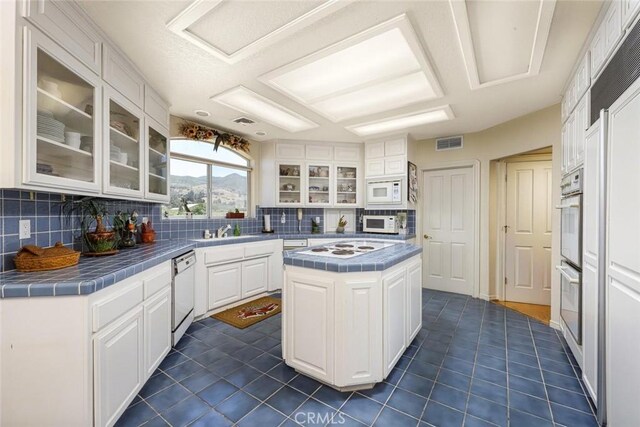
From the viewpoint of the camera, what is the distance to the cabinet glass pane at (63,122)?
1420 mm

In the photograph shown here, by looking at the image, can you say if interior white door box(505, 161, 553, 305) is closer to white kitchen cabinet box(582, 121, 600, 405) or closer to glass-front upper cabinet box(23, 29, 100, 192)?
white kitchen cabinet box(582, 121, 600, 405)

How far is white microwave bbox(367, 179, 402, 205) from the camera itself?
13.5 ft

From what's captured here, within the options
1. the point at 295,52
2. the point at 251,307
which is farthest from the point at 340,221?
the point at 295,52

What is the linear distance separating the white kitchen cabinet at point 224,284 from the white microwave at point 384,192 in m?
2.31

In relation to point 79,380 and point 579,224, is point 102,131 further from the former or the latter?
point 579,224

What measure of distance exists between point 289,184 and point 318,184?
50cm

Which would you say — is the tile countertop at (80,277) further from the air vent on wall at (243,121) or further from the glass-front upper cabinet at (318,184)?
the glass-front upper cabinet at (318,184)

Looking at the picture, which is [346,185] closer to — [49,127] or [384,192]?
[384,192]

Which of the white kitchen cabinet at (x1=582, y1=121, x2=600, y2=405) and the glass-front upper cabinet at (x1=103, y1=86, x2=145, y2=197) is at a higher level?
A: the glass-front upper cabinet at (x1=103, y1=86, x2=145, y2=197)

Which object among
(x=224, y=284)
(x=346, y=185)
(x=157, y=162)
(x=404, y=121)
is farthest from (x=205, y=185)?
(x=404, y=121)

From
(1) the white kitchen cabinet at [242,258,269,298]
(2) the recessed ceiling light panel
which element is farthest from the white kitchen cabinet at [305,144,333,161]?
(1) the white kitchen cabinet at [242,258,269,298]

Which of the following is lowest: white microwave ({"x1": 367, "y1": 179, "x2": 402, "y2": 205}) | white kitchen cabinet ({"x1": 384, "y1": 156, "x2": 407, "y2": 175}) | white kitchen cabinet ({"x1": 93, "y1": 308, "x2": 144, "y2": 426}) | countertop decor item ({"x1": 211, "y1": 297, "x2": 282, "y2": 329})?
countertop decor item ({"x1": 211, "y1": 297, "x2": 282, "y2": 329})

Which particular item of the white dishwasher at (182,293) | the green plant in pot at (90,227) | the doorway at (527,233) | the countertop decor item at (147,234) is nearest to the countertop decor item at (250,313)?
the white dishwasher at (182,293)

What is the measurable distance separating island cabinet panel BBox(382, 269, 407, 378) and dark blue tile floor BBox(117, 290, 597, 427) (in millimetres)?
140
